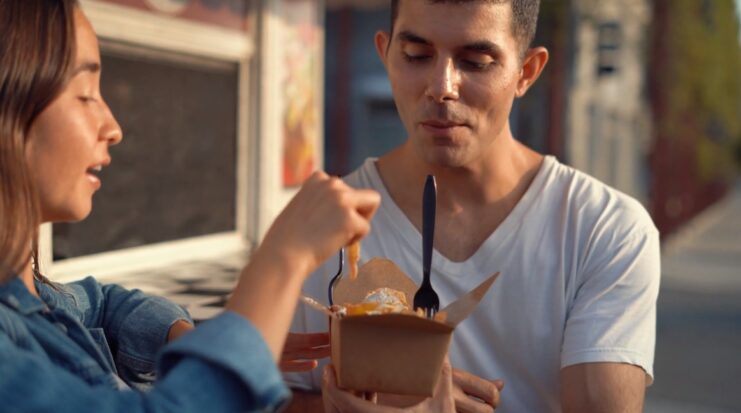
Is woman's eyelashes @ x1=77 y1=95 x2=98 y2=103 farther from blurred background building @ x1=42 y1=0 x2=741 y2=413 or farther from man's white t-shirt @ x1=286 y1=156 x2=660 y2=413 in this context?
blurred background building @ x1=42 y1=0 x2=741 y2=413

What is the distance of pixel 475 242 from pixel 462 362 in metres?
0.30

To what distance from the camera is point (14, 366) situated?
121 centimetres

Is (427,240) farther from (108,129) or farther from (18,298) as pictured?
(18,298)

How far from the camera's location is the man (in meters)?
2.14

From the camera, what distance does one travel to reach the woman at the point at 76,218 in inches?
47.9

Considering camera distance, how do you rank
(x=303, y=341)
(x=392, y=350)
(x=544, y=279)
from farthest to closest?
1. (x=544, y=279)
2. (x=303, y=341)
3. (x=392, y=350)

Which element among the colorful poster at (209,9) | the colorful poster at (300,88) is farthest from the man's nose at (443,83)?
the colorful poster at (300,88)

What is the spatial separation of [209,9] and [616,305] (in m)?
4.50

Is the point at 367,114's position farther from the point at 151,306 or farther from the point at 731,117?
the point at 731,117

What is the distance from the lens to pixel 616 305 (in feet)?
7.04

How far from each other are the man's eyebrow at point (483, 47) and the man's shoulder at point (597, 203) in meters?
0.36

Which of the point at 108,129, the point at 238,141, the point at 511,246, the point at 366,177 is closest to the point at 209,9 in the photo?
the point at 238,141

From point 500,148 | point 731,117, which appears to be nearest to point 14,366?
point 500,148

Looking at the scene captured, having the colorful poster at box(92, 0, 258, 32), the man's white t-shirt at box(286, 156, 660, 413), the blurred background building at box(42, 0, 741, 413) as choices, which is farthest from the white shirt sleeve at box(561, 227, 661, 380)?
the colorful poster at box(92, 0, 258, 32)
